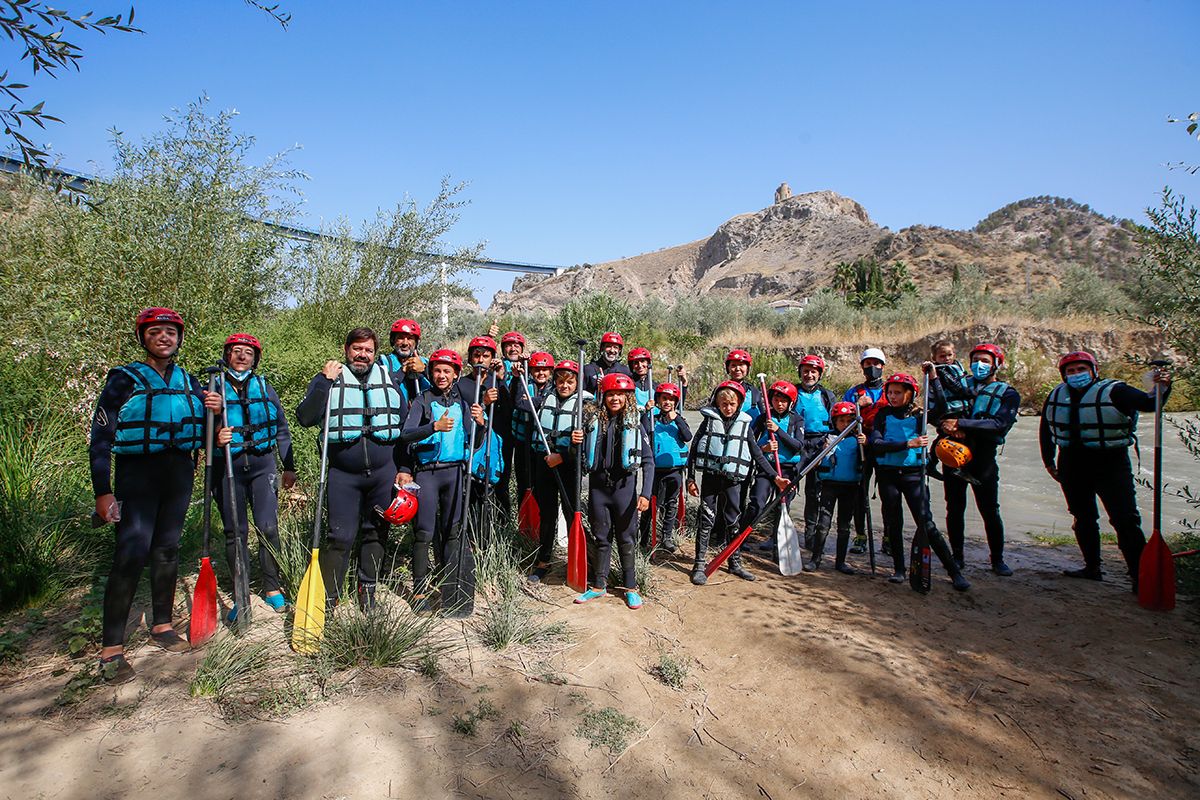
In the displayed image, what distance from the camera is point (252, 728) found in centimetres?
326

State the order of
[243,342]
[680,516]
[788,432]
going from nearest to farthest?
[243,342], [788,432], [680,516]

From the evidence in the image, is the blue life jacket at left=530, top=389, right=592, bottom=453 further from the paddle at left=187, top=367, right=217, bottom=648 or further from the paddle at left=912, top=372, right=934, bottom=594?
the paddle at left=912, top=372, right=934, bottom=594

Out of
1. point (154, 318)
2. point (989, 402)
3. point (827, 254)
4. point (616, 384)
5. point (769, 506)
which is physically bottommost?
point (769, 506)

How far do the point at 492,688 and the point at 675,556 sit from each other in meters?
2.96

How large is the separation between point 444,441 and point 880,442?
3.48 meters

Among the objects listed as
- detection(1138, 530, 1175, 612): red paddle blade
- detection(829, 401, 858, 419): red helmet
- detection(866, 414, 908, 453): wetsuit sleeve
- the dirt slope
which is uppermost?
detection(829, 401, 858, 419): red helmet

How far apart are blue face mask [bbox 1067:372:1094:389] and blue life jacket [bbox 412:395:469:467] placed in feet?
15.8

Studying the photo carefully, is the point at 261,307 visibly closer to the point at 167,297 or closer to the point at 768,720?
the point at 167,297

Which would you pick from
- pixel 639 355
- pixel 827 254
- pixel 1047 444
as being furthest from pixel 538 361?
pixel 827 254

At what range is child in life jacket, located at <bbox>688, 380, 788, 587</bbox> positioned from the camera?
552 centimetres

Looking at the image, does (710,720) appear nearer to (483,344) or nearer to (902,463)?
(902,463)

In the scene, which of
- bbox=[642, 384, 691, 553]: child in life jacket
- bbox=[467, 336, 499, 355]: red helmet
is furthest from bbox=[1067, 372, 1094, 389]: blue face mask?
bbox=[467, 336, 499, 355]: red helmet

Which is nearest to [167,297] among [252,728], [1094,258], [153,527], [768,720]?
[153,527]

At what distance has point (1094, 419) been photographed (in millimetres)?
5078
